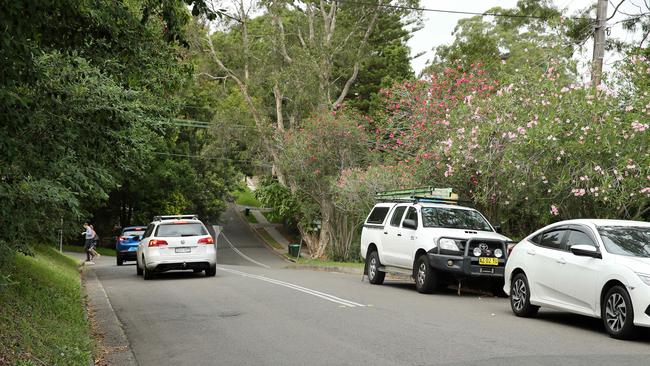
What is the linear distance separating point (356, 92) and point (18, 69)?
48020mm

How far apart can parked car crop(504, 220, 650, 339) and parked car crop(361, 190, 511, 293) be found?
292 centimetres

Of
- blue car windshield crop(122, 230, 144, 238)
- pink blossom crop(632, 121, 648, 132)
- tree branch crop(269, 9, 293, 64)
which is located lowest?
blue car windshield crop(122, 230, 144, 238)

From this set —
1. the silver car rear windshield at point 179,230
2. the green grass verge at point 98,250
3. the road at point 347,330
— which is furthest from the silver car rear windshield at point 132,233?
the road at point 347,330

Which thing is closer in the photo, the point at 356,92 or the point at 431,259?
the point at 431,259

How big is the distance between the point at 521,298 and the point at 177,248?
11235 millimetres

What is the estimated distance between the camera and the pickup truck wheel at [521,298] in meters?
12.3

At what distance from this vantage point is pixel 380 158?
3531cm

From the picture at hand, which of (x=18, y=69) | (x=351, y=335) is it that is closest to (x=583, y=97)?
(x=351, y=335)

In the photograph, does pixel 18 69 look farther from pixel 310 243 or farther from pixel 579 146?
pixel 310 243

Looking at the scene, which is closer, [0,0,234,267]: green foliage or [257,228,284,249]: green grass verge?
[0,0,234,267]: green foliage

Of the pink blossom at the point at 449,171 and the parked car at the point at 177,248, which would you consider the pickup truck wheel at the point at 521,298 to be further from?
the parked car at the point at 177,248

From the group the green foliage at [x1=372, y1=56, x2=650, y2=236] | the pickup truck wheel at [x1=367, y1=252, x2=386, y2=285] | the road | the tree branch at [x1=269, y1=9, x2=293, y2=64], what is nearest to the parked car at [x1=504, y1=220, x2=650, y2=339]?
the road

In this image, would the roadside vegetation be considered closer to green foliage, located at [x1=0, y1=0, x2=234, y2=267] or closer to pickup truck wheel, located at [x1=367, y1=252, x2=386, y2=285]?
pickup truck wheel, located at [x1=367, y1=252, x2=386, y2=285]

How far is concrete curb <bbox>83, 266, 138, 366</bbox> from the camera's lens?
367 inches
